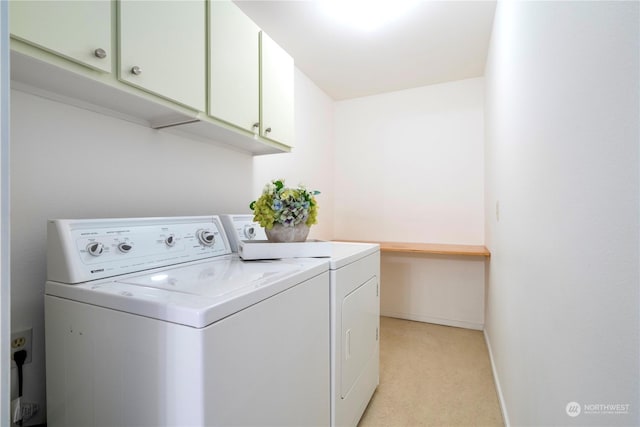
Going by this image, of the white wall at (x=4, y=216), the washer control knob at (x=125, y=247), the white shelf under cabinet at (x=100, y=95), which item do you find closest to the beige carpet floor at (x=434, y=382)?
the washer control knob at (x=125, y=247)

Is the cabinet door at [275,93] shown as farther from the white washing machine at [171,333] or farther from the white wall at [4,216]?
the white wall at [4,216]

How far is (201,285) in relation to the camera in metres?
0.85

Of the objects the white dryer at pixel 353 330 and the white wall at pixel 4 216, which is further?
the white dryer at pixel 353 330

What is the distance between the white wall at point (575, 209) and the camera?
508 millimetres

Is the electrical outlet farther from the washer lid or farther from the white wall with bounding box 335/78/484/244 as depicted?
the white wall with bounding box 335/78/484/244

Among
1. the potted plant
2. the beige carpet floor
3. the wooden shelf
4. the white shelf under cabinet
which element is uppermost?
the white shelf under cabinet

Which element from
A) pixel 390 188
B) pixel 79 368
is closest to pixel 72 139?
pixel 79 368

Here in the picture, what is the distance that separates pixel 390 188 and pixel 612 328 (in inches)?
107

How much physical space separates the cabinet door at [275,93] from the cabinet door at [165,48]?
412mm

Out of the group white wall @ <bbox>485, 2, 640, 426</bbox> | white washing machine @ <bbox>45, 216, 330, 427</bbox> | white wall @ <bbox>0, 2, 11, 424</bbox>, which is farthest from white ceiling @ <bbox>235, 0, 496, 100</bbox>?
white wall @ <bbox>0, 2, 11, 424</bbox>

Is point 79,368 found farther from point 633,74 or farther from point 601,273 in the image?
point 633,74

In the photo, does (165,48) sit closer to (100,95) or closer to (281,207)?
(100,95)

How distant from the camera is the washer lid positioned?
2.20ft

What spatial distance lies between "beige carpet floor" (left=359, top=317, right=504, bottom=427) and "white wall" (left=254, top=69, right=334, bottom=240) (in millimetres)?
1311
